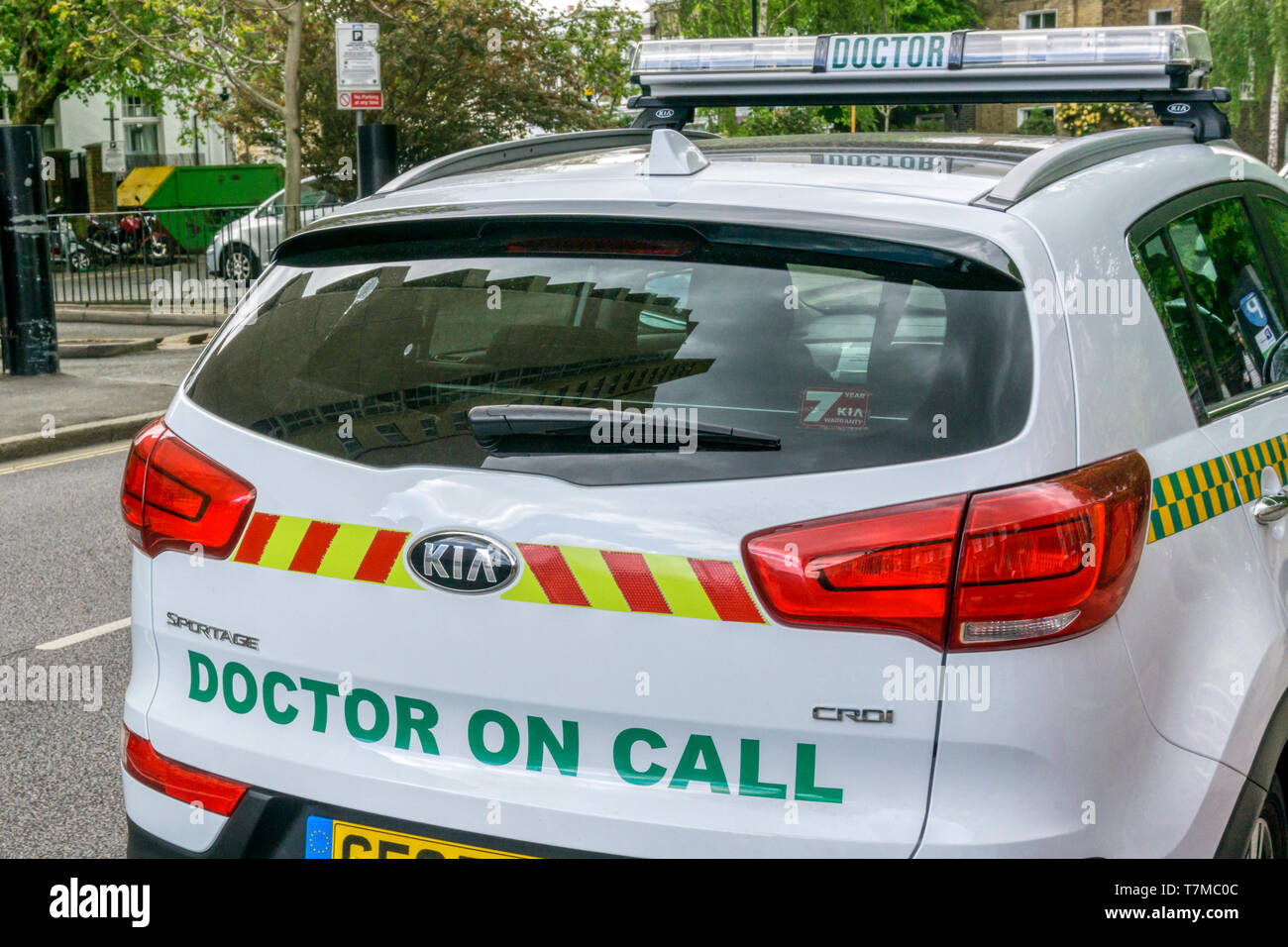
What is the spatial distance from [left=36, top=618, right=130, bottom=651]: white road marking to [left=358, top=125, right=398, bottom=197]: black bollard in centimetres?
895

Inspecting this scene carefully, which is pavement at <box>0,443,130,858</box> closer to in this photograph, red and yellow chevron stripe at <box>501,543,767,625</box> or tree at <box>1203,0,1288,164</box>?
red and yellow chevron stripe at <box>501,543,767,625</box>

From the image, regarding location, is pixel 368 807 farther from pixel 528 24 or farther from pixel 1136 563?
pixel 528 24

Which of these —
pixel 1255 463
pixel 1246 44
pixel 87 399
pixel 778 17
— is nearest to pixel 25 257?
pixel 87 399

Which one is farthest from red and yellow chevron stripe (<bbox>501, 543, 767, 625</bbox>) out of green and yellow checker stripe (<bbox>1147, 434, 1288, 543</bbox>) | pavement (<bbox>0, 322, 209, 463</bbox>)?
pavement (<bbox>0, 322, 209, 463</bbox>)

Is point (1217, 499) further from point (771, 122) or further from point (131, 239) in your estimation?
point (771, 122)

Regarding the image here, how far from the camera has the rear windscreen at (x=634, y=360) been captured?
6.46 ft

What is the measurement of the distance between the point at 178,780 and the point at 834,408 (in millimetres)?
1243

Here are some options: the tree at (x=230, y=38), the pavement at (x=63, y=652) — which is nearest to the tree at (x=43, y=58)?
the tree at (x=230, y=38)

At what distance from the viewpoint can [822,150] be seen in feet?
9.15

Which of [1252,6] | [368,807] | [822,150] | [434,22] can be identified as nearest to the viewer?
[368,807]

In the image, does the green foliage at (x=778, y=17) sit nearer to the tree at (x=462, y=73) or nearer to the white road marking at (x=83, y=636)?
the tree at (x=462, y=73)

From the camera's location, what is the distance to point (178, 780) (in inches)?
92.1
